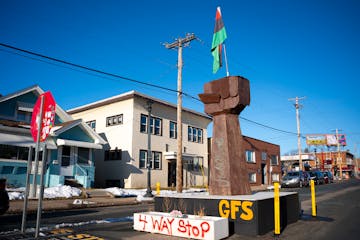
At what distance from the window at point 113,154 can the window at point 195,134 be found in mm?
9090

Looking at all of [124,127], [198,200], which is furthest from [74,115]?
[198,200]

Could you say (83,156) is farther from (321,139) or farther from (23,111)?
(321,139)

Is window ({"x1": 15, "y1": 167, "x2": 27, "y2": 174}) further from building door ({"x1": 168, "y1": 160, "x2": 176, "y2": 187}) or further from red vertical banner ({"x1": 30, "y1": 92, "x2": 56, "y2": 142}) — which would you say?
building door ({"x1": 168, "y1": 160, "x2": 176, "y2": 187})

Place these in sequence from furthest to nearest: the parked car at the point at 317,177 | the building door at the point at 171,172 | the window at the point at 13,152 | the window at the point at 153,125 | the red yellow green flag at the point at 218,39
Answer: the parked car at the point at 317,177 → the building door at the point at 171,172 → the window at the point at 153,125 → the window at the point at 13,152 → the red yellow green flag at the point at 218,39

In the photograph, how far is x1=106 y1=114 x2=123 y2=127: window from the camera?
28358 millimetres

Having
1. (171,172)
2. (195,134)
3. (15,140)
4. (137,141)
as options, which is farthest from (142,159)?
(15,140)

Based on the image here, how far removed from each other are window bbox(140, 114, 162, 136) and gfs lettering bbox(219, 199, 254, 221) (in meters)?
20.9

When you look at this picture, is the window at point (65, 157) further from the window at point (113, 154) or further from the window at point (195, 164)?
the window at point (195, 164)

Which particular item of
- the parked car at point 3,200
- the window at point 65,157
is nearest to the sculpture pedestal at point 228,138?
the parked car at point 3,200

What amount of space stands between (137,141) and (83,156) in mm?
5082

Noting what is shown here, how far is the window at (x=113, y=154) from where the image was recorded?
27722 mm

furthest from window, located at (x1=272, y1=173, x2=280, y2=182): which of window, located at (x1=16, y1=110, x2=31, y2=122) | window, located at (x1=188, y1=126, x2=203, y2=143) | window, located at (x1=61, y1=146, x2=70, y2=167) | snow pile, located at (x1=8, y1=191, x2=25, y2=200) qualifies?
snow pile, located at (x1=8, y1=191, x2=25, y2=200)

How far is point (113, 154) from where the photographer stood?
2828cm

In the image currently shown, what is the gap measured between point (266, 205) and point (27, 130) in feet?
58.6
